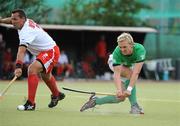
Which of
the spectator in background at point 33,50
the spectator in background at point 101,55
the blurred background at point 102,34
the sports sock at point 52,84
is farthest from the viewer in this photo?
the spectator in background at point 101,55

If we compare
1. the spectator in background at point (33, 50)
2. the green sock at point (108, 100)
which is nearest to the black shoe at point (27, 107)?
the spectator in background at point (33, 50)

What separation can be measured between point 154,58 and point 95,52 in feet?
11.7

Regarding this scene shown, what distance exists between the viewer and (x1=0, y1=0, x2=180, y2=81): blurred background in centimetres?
3128

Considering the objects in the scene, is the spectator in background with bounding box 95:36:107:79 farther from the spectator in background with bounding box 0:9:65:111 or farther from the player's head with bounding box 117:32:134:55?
the player's head with bounding box 117:32:134:55

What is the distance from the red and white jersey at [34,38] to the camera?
485 inches

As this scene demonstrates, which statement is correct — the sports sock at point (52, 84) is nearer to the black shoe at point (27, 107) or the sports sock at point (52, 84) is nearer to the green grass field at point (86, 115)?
the green grass field at point (86, 115)

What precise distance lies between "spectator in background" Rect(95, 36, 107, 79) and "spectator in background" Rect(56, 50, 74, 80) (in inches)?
62.8

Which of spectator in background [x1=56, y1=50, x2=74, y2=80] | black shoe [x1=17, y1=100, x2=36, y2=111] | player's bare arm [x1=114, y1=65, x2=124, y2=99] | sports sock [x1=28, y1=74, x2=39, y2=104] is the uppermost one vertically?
player's bare arm [x1=114, y1=65, x2=124, y2=99]

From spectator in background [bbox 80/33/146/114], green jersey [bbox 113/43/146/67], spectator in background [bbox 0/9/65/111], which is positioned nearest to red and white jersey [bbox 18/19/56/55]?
spectator in background [bbox 0/9/65/111]

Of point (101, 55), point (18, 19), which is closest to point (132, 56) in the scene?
point (18, 19)

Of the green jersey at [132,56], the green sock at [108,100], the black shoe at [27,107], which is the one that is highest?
the green jersey at [132,56]

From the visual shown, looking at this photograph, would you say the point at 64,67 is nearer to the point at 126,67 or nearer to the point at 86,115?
the point at 126,67

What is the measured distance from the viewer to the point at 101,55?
3212 centimetres

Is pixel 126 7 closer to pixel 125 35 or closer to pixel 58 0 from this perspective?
pixel 58 0
